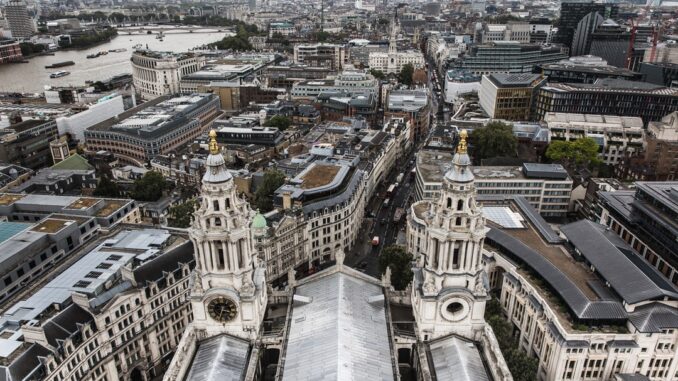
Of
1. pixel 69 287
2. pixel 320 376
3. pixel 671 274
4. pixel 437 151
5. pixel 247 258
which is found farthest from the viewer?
pixel 437 151

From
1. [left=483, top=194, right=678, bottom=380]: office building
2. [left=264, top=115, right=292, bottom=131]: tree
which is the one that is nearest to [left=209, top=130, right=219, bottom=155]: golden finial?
[left=483, top=194, right=678, bottom=380]: office building

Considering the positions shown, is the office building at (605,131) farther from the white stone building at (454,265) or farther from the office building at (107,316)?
the office building at (107,316)

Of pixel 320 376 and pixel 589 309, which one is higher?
pixel 320 376

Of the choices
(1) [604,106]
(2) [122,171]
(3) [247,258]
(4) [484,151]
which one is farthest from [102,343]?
(1) [604,106]

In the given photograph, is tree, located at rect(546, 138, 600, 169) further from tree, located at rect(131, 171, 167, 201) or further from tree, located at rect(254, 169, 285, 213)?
tree, located at rect(131, 171, 167, 201)

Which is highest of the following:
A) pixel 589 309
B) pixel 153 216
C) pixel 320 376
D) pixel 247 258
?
pixel 247 258

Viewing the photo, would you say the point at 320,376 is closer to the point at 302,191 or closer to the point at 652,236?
the point at 302,191
